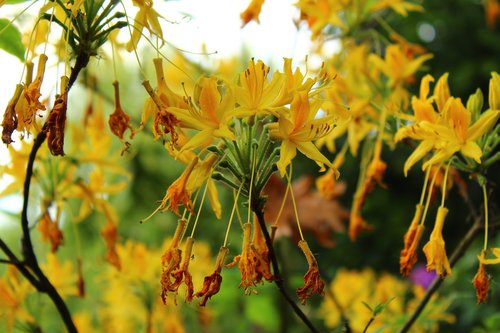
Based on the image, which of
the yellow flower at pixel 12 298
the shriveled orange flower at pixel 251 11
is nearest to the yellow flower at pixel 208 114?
the shriveled orange flower at pixel 251 11

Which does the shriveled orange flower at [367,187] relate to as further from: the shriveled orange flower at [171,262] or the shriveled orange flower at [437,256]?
the shriveled orange flower at [171,262]

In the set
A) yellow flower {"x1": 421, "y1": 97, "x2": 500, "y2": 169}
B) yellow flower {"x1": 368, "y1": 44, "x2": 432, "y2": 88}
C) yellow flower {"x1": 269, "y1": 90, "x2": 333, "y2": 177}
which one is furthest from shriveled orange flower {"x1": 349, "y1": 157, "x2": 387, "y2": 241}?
yellow flower {"x1": 269, "y1": 90, "x2": 333, "y2": 177}

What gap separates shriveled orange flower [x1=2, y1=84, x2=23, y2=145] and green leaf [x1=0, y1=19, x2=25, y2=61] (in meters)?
0.22

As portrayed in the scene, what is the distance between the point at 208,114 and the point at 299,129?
123 millimetres

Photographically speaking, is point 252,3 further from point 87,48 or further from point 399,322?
point 399,322

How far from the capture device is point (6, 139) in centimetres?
88

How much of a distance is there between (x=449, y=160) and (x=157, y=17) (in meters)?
0.52

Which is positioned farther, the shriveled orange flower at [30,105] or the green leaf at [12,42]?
the green leaf at [12,42]

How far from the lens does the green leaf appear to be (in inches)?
43.7

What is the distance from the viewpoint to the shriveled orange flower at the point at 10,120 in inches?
34.8

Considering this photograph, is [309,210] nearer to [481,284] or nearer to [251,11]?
[251,11]

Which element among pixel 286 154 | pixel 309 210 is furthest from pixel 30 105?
pixel 309 210

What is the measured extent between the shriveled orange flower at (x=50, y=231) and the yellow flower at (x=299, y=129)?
560 mm

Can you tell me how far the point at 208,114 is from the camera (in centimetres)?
91
